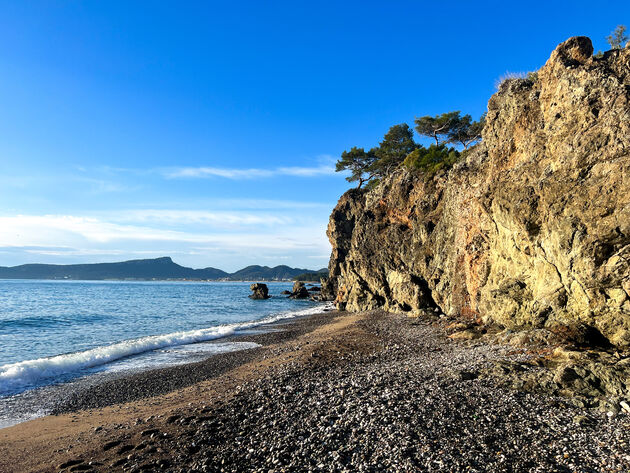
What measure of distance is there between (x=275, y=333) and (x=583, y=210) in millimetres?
23539

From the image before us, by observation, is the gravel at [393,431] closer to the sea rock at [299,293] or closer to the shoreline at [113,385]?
the shoreline at [113,385]

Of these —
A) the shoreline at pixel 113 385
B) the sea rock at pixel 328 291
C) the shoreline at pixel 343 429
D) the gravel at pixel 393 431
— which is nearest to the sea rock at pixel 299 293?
the sea rock at pixel 328 291

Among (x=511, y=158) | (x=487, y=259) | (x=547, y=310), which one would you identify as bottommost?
(x=547, y=310)

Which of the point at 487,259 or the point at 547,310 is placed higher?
the point at 487,259

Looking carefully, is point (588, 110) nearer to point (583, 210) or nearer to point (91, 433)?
point (583, 210)

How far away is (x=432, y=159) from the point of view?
3831cm

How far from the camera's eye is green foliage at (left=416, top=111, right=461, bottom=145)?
152 feet

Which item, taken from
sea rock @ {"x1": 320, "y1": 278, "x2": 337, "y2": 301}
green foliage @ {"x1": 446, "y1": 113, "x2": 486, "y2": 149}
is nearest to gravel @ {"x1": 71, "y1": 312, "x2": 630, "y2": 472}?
green foliage @ {"x1": 446, "y1": 113, "x2": 486, "y2": 149}

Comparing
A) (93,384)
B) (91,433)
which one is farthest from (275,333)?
(91,433)

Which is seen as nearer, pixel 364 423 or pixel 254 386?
pixel 364 423

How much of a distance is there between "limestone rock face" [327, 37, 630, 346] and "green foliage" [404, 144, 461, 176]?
7023mm

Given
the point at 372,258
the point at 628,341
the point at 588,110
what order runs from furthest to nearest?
the point at 372,258, the point at 588,110, the point at 628,341

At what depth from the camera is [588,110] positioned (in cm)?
1482

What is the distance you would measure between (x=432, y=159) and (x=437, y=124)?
1173cm
